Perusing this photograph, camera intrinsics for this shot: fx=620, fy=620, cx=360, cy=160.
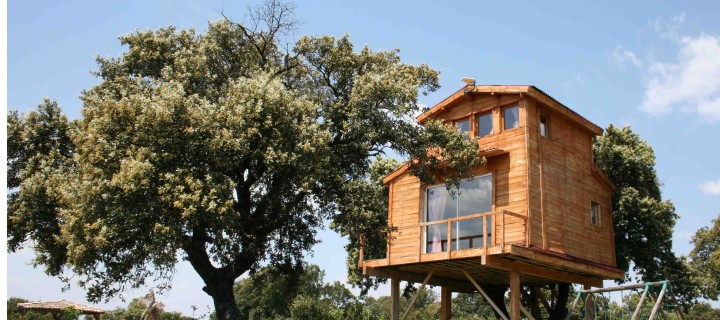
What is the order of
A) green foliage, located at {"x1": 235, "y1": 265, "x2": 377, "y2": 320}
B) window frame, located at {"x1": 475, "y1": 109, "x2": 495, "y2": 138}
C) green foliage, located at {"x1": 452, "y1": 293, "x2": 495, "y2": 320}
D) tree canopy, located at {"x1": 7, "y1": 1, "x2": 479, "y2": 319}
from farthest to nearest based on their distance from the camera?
green foliage, located at {"x1": 452, "y1": 293, "x2": 495, "y2": 320} < green foliage, located at {"x1": 235, "y1": 265, "x2": 377, "y2": 320} < window frame, located at {"x1": 475, "y1": 109, "x2": 495, "y2": 138} < tree canopy, located at {"x1": 7, "y1": 1, "x2": 479, "y2": 319}

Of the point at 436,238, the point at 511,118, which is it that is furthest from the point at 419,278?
the point at 511,118

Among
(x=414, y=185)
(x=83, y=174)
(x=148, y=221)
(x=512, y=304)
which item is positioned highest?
(x=414, y=185)

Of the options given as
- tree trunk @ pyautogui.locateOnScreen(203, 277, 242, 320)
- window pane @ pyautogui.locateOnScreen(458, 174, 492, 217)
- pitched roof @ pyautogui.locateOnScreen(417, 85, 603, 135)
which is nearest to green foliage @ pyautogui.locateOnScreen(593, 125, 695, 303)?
pitched roof @ pyautogui.locateOnScreen(417, 85, 603, 135)

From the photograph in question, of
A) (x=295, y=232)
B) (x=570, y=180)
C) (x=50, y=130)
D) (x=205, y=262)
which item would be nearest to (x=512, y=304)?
(x=570, y=180)

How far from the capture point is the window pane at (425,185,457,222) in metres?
19.9

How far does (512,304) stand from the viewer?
56.6 feet

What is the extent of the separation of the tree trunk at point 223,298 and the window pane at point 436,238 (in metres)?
Result: 6.25

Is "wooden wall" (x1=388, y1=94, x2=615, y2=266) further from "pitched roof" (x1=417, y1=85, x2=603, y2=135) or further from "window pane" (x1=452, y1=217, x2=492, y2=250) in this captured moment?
"window pane" (x1=452, y1=217, x2=492, y2=250)

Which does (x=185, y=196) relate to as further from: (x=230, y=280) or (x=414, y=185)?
(x=414, y=185)

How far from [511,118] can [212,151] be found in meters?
9.72

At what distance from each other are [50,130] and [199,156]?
8.45 m

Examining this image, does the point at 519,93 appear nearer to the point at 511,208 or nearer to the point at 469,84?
the point at 469,84

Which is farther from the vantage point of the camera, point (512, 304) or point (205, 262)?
point (205, 262)

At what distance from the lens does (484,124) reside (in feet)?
68.8
